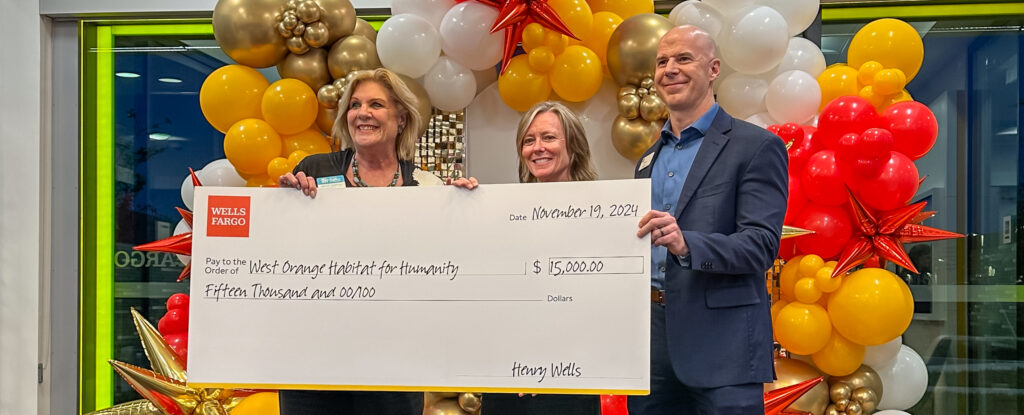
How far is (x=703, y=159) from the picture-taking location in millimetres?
1771

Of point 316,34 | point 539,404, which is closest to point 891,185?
point 539,404

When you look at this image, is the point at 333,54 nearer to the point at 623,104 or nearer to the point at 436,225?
the point at 623,104

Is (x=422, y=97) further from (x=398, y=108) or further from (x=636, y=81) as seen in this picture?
(x=398, y=108)

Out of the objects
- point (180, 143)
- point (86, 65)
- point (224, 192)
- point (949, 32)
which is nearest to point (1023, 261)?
A: point (949, 32)

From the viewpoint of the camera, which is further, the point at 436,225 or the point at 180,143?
the point at 180,143

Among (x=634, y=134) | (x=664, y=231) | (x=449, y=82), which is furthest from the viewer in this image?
(x=449, y=82)

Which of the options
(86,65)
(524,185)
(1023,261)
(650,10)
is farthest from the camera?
(86,65)

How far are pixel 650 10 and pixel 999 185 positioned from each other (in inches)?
82.6

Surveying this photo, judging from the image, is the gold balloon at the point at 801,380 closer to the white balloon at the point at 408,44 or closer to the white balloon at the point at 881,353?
the white balloon at the point at 881,353

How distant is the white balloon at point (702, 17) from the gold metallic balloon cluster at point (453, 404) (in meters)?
1.70

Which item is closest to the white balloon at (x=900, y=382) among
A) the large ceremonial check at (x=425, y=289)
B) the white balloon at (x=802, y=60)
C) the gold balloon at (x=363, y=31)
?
the white balloon at (x=802, y=60)

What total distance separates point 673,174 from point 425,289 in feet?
2.22

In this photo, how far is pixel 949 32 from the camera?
12.5ft

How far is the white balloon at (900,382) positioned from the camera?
297 centimetres
